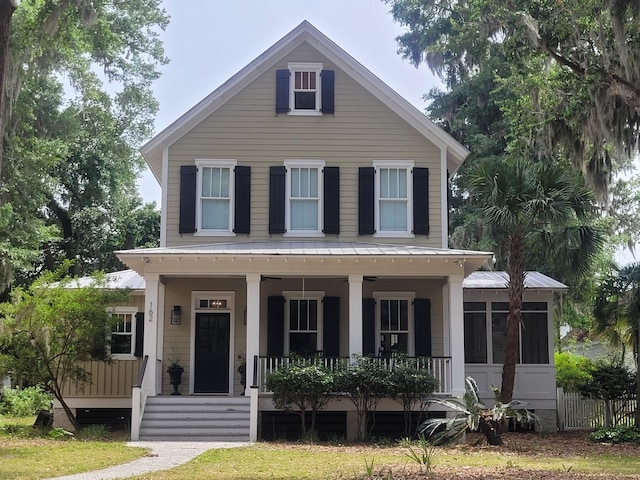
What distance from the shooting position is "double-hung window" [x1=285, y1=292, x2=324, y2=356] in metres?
19.1

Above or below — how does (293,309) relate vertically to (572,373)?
above

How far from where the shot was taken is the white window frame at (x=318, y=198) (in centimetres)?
1920

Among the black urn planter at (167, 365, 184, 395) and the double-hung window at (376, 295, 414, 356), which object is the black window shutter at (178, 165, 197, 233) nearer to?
the black urn planter at (167, 365, 184, 395)

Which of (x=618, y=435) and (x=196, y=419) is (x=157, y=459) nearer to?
(x=196, y=419)

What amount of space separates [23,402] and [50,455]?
1157 cm

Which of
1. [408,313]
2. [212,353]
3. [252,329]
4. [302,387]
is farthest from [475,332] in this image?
[212,353]

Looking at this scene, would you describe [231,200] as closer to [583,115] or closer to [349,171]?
[349,171]

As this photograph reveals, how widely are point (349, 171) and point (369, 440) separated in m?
6.46

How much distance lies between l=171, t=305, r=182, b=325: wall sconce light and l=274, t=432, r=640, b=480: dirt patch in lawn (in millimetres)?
5288

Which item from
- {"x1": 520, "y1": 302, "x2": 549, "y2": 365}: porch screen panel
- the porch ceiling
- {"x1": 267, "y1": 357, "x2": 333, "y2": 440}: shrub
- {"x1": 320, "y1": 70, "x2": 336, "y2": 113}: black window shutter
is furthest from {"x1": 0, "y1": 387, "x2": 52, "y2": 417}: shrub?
{"x1": 520, "y1": 302, "x2": 549, "y2": 365}: porch screen panel

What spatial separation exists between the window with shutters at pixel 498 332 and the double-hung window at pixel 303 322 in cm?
391

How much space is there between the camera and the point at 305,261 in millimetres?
17047

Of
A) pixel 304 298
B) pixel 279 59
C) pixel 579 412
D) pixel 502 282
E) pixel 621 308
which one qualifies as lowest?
pixel 579 412

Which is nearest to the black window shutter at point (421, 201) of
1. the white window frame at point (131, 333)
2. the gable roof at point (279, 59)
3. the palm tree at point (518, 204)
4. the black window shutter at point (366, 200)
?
the gable roof at point (279, 59)
